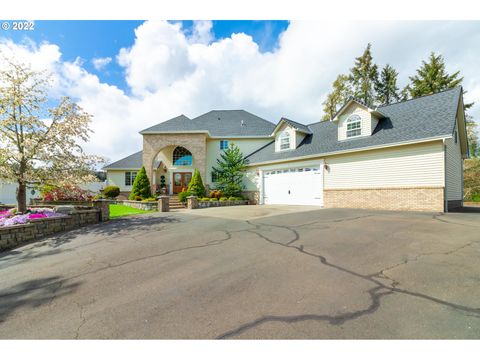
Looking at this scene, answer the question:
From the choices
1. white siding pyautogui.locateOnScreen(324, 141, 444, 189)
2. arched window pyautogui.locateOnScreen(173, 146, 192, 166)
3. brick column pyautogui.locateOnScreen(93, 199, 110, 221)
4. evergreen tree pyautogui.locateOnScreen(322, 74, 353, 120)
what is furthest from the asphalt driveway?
evergreen tree pyautogui.locateOnScreen(322, 74, 353, 120)

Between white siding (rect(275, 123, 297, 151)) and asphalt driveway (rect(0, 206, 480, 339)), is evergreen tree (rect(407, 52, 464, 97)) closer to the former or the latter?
white siding (rect(275, 123, 297, 151))

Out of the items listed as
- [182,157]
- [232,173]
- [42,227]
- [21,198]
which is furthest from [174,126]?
[42,227]

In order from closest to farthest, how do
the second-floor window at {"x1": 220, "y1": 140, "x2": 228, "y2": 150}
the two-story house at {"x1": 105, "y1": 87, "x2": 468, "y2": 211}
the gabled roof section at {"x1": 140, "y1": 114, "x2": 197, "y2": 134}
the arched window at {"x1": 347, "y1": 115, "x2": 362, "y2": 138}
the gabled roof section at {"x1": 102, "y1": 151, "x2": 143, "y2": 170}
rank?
1. the two-story house at {"x1": 105, "y1": 87, "x2": 468, "y2": 211}
2. the arched window at {"x1": 347, "y1": 115, "x2": 362, "y2": 138}
3. the gabled roof section at {"x1": 140, "y1": 114, "x2": 197, "y2": 134}
4. the second-floor window at {"x1": 220, "y1": 140, "x2": 228, "y2": 150}
5. the gabled roof section at {"x1": 102, "y1": 151, "x2": 143, "y2": 170}

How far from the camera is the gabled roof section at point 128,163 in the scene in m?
22.2

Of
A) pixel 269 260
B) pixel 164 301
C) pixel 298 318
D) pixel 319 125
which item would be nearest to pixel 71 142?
pixel 164 301

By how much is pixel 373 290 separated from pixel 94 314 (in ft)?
13.1

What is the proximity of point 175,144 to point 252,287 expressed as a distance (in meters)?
17.8

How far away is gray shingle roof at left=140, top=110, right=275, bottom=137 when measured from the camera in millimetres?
19812

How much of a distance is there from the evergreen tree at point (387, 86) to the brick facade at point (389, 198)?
79.2ft

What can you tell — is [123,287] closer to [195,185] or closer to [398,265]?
[398,265]

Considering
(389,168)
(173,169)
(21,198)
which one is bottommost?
(21,198)

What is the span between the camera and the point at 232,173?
18797mm

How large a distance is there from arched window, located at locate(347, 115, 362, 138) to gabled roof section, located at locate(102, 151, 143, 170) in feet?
66.3

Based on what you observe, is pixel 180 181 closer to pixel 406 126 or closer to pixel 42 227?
pixel 42 227
